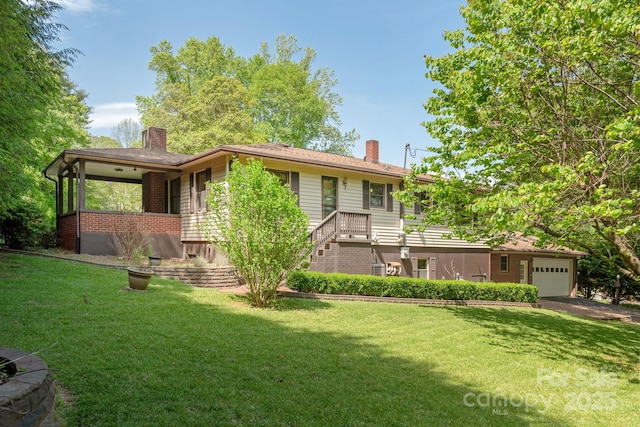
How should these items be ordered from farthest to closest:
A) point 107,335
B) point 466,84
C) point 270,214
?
point 270,214 → point 466,84 → point 107,335

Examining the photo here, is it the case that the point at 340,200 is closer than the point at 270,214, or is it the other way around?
the point at 270,214

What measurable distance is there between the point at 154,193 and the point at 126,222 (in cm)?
300

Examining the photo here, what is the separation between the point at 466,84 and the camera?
312 inches

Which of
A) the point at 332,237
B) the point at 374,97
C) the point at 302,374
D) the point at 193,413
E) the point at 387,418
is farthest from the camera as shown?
the point at 374,97

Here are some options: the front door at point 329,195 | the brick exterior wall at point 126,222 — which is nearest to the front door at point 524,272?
the front door at point 329,195

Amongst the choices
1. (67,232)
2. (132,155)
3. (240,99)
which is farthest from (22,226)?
(240,99)

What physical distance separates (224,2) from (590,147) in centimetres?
→ 1252

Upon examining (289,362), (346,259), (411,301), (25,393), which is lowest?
(411,301)

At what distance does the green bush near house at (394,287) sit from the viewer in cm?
1156

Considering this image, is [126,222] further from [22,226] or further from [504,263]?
[504,263]

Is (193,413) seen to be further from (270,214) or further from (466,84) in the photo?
(466,84)

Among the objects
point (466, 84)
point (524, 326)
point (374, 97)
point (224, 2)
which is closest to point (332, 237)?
point (524, 326)

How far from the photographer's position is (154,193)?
1677 centimetres

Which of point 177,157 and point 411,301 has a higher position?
point 177,157
